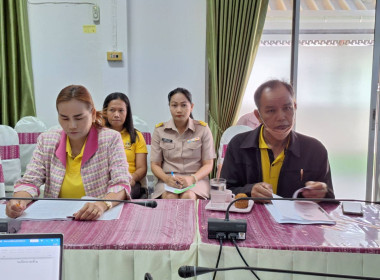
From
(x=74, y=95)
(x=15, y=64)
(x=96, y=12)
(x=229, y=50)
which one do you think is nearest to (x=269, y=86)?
(x=74, y=95)

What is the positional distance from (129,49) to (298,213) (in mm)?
2545

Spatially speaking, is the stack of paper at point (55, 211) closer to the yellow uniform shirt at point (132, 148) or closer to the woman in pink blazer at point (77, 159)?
the woman in pink blazer at point (77, 159)

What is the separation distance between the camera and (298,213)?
4.35ft

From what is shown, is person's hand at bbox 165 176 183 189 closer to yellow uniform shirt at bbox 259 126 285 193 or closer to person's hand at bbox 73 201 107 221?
yellow uniform shirt at bbox 259 126 285 193

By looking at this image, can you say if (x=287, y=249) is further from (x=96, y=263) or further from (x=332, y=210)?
(x=96, y=263)

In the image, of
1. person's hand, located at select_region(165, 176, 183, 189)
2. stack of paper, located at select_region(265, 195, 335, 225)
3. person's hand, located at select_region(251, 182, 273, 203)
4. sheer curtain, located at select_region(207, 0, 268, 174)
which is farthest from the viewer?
sheer curtain, located at select_region(207, 0, 268, 174)

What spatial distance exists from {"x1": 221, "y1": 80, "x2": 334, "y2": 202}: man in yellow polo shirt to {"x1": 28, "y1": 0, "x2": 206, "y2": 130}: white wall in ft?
5.86

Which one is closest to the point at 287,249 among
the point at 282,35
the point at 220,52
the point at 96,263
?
the point at 96,263

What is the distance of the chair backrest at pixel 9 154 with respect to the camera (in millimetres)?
2449

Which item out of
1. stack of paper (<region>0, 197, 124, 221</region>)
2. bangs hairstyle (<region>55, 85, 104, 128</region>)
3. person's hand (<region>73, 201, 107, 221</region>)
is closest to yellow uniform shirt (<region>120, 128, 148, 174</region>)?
bangs hairstyle (<region>55, 85, 104, 128</region>)

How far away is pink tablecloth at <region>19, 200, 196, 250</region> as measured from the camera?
3.47 feet

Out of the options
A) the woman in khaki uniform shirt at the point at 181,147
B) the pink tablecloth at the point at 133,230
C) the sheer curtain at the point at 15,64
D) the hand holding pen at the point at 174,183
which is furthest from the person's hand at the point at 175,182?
the sheer curtain at the point at 15,64

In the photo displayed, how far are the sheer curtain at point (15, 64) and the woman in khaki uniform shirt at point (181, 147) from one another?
1.61m

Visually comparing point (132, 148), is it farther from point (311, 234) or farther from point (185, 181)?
point (311, 234)
